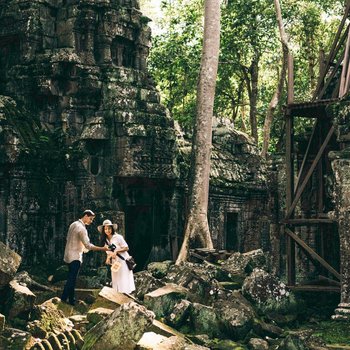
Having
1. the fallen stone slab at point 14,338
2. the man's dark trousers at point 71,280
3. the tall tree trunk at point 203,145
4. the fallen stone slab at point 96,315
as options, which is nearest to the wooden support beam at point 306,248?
the tall tree trunk at point 203,145

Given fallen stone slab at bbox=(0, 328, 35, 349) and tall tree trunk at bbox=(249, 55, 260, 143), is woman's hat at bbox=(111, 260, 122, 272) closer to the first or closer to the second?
fallen stone slab at bbox=(0, 328, 35, 349)

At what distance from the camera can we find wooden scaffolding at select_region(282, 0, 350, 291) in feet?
45.1

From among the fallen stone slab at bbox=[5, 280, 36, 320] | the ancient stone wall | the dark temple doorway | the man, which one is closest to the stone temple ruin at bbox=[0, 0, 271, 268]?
the ancient stone wall

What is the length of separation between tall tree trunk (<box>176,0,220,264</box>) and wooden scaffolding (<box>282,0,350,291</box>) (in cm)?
270

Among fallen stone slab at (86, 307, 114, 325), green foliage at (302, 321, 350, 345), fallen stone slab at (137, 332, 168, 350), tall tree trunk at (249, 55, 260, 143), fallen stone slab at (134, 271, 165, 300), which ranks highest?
tall tree trunk at (249, 55, 260, 143)

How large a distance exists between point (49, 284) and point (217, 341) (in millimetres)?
5880

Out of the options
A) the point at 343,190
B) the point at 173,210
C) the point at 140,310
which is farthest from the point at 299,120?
the point at 140,310

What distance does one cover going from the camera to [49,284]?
1641cm

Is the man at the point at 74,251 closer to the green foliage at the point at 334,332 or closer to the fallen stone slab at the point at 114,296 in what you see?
the fallen stone slab at the point at 114,296

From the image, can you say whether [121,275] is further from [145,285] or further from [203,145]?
[203,145]

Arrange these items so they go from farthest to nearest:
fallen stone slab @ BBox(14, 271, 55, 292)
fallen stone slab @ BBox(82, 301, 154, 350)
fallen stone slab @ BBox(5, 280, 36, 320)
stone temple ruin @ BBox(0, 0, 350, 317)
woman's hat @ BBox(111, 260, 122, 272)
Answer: stone temple ruin @ BBox(0, 0, 350, 317) < fallen stone slab @ BBox(14, 271, 55, 292) < woman's hat @ BBox(111, 260, 122, 272) < fallen stone slab @ BBox(5, 280, 36, 320) < fallen stone slab @ BBox(82, 301, 154, 350)

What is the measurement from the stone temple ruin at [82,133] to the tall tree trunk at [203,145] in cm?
75

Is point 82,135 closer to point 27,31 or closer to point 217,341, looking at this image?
point 27,31

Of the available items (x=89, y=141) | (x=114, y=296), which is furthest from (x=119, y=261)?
(x=89, y=141)
